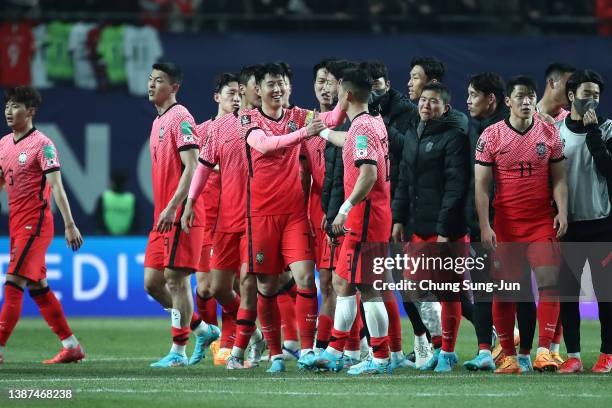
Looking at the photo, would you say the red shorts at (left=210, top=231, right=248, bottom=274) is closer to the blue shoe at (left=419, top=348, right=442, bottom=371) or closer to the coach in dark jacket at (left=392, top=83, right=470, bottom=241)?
the coach in dark jacket at (left=392, top=83, right=470, bottom=241)

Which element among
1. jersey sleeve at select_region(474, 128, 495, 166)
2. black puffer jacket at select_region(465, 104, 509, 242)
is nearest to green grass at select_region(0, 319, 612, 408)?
black puffer jacket at select_region(465, 104, 509, 242)

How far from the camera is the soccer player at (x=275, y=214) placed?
982cm

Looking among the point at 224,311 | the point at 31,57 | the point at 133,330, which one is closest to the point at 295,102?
the point at 31,57

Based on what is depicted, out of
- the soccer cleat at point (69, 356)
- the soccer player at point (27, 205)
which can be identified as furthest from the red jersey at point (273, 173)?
the soccer cleat at point (69, 356)

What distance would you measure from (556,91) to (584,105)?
1144mm

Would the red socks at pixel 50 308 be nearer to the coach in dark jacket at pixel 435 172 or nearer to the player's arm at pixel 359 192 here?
the coach in dark jacket at pixel 435 172

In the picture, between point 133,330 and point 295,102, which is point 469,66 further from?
point 133,330

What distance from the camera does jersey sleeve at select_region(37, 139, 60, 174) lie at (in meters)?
10.8

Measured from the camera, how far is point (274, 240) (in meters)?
9.87

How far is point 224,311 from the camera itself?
36.4 ft

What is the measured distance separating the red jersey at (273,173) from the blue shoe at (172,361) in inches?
59.6

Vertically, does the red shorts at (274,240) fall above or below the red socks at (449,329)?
above

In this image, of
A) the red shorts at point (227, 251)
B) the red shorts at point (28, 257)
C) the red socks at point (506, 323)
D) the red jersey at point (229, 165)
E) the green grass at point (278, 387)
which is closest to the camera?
the green grass at point (278, 387)

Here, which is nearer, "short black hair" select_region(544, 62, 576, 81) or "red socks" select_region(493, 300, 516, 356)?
"red socks" select_region(493, 300, 516, 356)
